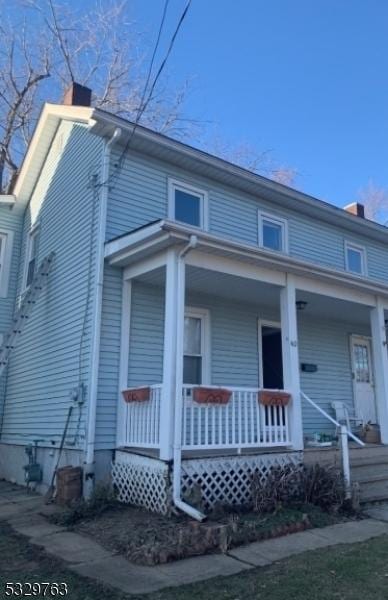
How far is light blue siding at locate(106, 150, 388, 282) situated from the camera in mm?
8727

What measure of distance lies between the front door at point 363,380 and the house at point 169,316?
1.8 inches

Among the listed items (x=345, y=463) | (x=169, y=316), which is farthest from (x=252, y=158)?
(x=345, y=463)

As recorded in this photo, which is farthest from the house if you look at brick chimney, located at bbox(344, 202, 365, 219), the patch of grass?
brick chimney, located at bbox(344, 202, 365, 219)

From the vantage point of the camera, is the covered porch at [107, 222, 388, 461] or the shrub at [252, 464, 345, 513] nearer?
the shrub at [252, 464, 345, 513]

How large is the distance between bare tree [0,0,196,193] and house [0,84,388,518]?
9368mm

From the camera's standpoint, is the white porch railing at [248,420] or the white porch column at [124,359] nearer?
the white porch railing at [248,420]

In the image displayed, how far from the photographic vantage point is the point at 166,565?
4.66 m

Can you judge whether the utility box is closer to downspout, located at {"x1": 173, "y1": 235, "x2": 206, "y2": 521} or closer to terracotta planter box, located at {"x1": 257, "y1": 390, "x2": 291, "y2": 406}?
downspout, located at {"x1": 173, "y1": 235, "x2": 206, "y2": 521}

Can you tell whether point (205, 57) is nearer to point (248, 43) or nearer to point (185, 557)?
point (248, 43)

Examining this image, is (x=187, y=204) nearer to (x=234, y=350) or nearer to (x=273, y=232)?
(x=273, y=232)

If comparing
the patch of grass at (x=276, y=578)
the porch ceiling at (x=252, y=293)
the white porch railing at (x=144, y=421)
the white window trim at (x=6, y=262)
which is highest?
the white window trim at (x=6, y=262)

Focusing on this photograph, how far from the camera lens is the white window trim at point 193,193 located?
373 inches

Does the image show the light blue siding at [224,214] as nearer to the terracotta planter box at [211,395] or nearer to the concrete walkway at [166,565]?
the terracotta planter box at [211,395]

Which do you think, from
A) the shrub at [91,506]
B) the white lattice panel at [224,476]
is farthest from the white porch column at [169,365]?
the shrub at [91,506]
